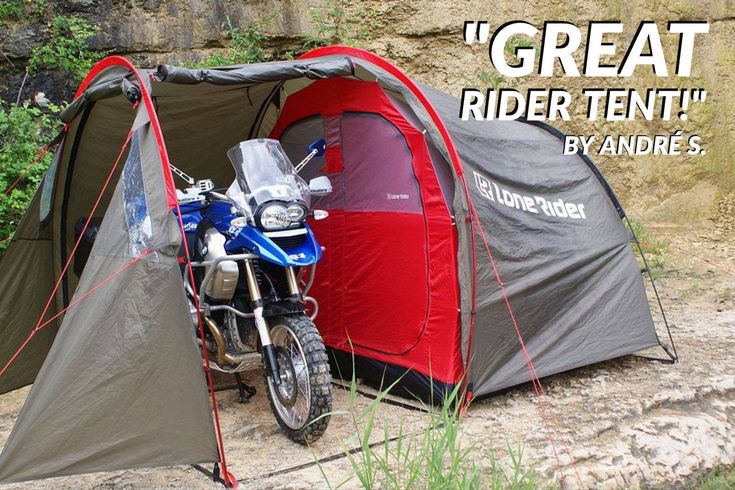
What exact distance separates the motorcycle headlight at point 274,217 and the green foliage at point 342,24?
4.78 m

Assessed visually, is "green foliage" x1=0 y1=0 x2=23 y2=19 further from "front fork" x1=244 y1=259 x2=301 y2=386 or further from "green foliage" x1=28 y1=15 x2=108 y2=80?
"front fork" x1=244 y1=259 x2=301 y2=386

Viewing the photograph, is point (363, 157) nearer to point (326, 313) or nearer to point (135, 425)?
point (326, 313)

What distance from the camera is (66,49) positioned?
7.30 m

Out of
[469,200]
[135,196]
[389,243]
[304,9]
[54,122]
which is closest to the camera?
[135,196]

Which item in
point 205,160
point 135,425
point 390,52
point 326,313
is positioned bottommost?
point 326,313

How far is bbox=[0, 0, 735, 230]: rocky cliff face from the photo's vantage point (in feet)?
25.8

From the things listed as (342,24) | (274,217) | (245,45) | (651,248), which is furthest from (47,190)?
(651,248)

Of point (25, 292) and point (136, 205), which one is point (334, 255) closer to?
point (136, 205)

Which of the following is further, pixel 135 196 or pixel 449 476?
pixel 135 196

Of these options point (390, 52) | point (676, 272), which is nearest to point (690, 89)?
point (676, 272)

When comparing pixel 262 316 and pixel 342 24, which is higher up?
pixel 342 24

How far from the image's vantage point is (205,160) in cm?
546

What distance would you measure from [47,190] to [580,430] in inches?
136

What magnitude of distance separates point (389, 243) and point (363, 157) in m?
0.57
